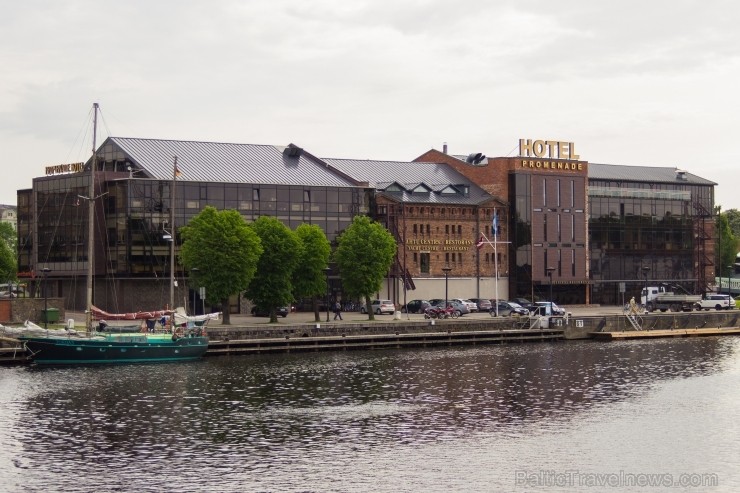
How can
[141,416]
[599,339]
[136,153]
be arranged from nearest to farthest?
[141,416] < [599,339] < [136,153]

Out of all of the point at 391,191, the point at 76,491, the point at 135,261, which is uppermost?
the point at 391,191

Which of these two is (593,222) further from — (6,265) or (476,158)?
(6,265)

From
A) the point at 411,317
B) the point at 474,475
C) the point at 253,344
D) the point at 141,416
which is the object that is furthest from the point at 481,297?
the point at 474,475

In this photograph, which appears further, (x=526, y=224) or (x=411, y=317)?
(x=526, y=224)

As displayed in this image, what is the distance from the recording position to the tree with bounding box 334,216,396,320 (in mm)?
120438

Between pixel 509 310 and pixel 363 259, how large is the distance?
19.2 meters

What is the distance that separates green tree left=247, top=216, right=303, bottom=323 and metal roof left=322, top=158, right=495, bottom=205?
32294mm

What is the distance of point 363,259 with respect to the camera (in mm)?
120812

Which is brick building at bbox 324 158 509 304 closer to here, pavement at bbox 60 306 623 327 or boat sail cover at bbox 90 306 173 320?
pavement at bbox 60 306 623 327

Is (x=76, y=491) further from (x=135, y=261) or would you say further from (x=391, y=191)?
(x=391, y=191)

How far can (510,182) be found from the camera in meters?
150

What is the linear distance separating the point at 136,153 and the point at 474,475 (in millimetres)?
89716

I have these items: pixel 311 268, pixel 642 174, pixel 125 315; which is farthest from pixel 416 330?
pixel 642 174

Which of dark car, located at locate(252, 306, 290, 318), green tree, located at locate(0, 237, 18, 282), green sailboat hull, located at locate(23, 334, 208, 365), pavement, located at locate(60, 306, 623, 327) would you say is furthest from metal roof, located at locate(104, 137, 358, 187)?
green tree, located at locate(0, 237, 18, 282)
